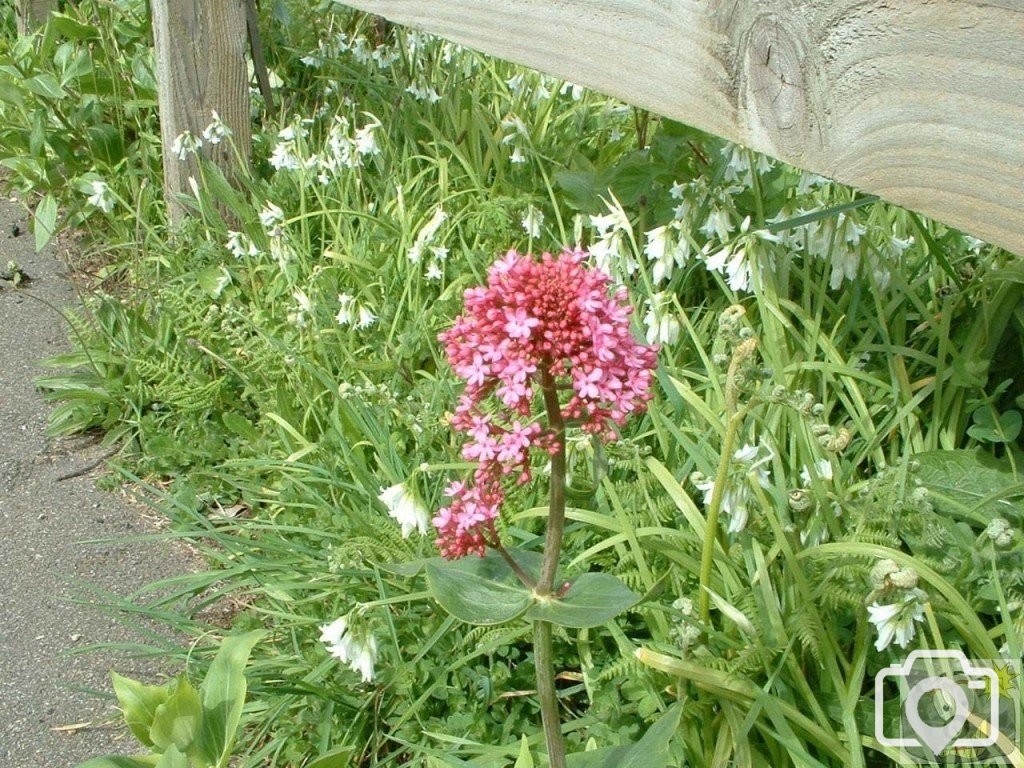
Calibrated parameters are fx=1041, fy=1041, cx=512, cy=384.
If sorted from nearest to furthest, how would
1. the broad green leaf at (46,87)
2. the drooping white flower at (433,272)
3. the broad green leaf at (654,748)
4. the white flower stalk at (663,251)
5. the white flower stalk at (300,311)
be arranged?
the broad green leaf at (654,748) < the white flower stalk at (663,251) < the white flower stalk at (300,311) < the drooping white flower at (433,272) < the broad green leaf at (46,87)

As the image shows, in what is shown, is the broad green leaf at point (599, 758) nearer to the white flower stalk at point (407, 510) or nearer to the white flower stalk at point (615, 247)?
the white flower stalk at point (407, 510)

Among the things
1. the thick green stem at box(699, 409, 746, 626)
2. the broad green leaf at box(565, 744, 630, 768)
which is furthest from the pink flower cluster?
the broad green leaf at box(565, 744, 630, 768)

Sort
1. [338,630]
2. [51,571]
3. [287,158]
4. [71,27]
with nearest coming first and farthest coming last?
[338,630]
[51,571]
[287,158]
[71,27]

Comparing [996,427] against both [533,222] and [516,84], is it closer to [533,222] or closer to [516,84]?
[533,222]

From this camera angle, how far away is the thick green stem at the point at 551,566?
1.31m

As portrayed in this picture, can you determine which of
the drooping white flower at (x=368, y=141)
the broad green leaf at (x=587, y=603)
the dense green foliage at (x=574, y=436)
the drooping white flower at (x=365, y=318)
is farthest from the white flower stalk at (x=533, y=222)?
the broad green leaf at (x=587, y=603)

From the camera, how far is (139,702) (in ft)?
5.87

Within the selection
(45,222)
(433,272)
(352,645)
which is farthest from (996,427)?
(45,222)

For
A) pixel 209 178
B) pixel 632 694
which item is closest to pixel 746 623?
pixel 632 694

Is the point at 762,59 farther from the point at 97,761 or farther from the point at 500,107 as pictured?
the point at 500,107

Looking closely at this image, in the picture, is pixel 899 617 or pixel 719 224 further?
pixel 719 224

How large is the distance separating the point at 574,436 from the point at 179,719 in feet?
2.77

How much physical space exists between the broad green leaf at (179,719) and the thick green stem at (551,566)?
0.60 meters

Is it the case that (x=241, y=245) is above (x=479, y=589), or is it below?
below
